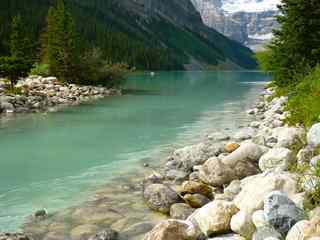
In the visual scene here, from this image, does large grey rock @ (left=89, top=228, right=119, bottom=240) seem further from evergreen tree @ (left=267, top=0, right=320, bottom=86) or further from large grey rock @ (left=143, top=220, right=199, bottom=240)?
evergreen tree @ (left=267, top=0, right=320, bottom=86)

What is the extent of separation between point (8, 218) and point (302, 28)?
24826 millimetres

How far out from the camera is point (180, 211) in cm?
1150

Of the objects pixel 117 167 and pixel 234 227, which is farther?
pixel 117 167

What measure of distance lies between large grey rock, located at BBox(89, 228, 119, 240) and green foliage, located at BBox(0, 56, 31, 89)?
123ft

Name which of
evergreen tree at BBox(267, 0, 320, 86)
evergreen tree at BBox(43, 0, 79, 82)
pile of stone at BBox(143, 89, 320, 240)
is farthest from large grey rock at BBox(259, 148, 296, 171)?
evergreen tree at BBox(43, 0, 79, 82)

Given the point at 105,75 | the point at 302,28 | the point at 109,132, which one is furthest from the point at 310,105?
the point at 105,75

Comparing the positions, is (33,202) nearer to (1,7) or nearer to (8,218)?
(8,218)

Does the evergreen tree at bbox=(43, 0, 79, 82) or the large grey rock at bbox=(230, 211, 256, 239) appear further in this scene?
the evergreen tree at bbox=(43, 0, 79, 82)

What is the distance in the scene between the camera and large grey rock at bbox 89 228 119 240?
32.1 ft

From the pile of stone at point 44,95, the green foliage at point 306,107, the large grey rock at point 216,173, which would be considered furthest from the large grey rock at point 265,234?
the pile of stone at point 44,95

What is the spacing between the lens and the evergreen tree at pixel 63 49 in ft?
201

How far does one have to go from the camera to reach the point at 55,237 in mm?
10469

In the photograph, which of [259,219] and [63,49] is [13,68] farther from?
[259,219]

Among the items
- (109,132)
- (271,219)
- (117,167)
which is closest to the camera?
(271,219)
